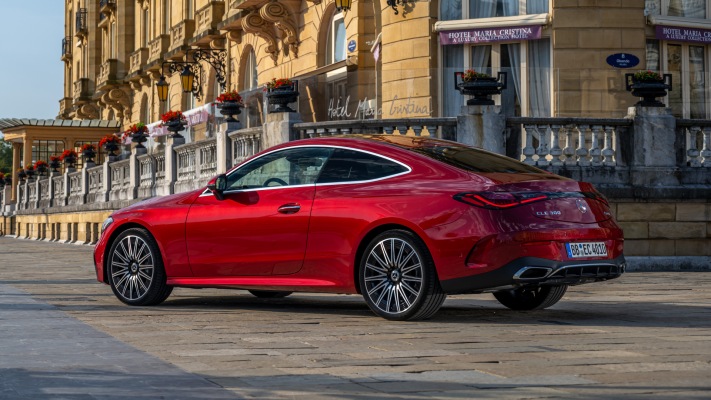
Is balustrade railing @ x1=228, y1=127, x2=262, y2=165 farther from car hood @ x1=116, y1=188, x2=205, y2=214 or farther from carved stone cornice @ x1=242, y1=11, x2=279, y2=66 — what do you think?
carved stone cornice @ x1=242, y1=11, x2=279, y2=66

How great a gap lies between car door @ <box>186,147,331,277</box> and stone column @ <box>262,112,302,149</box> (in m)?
8.01

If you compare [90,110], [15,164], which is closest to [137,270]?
[15,164]

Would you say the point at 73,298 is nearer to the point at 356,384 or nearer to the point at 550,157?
the point at 356,384

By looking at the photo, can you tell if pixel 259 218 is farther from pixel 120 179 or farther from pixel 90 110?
pixel 90 110

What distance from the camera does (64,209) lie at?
4112 cm

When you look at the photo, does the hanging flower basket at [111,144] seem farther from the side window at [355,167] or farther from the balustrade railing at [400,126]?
the side window at [355,167]

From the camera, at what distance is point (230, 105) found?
2194 centimetres

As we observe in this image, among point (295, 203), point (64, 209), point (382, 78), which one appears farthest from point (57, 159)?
point (295, 203)

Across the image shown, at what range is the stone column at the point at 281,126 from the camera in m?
18.9

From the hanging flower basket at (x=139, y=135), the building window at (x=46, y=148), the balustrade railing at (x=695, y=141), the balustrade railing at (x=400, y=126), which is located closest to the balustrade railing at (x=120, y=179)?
the hanging flower basket at (x=139, y=135)

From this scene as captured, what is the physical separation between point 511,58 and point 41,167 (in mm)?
28541

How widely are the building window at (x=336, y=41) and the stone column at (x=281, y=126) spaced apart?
11.6 metres

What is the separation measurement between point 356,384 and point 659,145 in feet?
39.6

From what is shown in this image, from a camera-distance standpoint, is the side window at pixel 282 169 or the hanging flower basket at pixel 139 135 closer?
the side window at pixel 282 169
